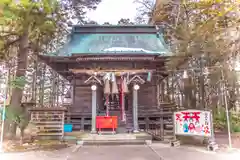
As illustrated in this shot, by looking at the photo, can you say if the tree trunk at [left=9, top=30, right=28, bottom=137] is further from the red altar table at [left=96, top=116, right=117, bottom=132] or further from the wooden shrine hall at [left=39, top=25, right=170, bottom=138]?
the red altar table at [left=96, top=116, right=117, bottom=132]

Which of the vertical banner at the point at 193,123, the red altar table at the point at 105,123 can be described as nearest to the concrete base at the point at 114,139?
the red altar table at the point at 105,123

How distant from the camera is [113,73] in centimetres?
1076

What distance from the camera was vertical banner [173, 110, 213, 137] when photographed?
7.48m

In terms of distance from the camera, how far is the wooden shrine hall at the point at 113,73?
1092 cm

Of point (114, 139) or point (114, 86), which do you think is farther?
point (114, 86)

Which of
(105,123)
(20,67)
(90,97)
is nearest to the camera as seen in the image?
(105,123)

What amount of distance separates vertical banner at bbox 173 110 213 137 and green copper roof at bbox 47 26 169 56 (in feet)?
16.3

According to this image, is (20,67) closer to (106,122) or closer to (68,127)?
(68,127)

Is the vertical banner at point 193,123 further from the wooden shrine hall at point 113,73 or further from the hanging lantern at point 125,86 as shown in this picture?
the hanging lantern at point 125,86

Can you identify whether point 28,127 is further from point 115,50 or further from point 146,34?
point 146,34

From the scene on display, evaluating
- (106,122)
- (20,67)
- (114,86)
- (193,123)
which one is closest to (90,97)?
(114,86)

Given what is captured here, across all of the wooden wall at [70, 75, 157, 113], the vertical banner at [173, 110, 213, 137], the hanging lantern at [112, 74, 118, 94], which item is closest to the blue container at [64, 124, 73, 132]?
the wooden wall at [70, 75, 157, 113]

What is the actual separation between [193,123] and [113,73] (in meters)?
4.86

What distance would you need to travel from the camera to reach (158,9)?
16016 millimetres
